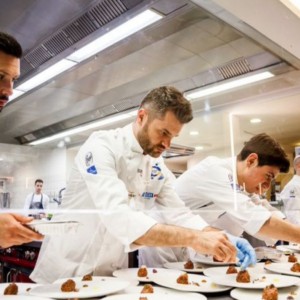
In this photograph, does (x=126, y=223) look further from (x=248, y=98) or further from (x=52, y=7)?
(x=248, y=98)

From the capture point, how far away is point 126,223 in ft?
4.81

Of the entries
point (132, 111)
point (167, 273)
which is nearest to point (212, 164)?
point (132, 111)

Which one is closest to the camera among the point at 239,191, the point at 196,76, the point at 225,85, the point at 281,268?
the point at 281,268

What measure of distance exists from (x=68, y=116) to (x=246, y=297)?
44.5 inches

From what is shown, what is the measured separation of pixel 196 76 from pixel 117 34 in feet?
2.35

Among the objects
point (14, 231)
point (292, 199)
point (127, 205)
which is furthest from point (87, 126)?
point (292, 199)

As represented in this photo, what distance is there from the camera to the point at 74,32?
176 centimetres

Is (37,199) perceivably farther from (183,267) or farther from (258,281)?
(258,281)

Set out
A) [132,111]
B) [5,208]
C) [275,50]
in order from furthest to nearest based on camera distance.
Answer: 1. [275,50]
2. [132,111]
3. [5,208]

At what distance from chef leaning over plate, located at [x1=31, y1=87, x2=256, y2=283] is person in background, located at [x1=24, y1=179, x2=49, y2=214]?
80 mm

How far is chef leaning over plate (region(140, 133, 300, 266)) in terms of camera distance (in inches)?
80.8

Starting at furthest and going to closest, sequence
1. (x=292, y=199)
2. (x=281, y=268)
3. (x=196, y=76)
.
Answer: (x=292, y=199), (x=196, y=76), (x=281, y=268)

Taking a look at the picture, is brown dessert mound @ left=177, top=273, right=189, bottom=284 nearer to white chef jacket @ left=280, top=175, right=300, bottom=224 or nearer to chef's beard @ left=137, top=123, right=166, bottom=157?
chef's beard @ left=137, top=123, right=166, bottom=157

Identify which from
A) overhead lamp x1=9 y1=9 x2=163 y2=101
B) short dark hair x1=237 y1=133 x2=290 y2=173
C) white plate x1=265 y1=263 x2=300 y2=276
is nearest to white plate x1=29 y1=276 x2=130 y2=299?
white plate x1=265 y1=263 x2=300 y2=276
